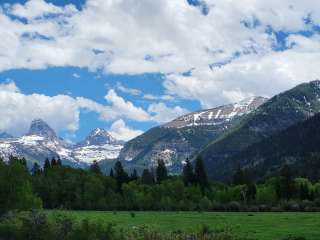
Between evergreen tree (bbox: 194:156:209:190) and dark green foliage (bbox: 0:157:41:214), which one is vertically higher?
evergreen tree (bbox: 194:156:209:190)

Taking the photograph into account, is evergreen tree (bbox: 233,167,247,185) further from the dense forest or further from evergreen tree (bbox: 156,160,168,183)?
evergreen tree (bbox: 156,160,168,183)

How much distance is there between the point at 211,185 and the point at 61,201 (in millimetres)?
45037

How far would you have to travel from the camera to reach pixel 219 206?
120250mm

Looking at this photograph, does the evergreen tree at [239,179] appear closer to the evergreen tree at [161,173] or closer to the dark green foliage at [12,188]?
the evergreen tree at [161,173]

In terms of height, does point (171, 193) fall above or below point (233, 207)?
above

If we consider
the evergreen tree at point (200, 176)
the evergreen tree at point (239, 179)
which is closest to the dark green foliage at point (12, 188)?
the evergreen tree at point (200, 176)

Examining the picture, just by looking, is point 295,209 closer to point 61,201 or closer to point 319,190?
point 319,190

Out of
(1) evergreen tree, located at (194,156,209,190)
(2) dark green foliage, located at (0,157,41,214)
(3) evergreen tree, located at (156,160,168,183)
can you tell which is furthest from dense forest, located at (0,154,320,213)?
(2) dark green foliage, located at (0,157,41,214)

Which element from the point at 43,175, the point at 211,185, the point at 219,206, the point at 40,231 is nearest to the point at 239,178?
the point at 211,185

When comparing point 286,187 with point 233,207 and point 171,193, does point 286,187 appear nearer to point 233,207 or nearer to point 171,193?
point 171,193

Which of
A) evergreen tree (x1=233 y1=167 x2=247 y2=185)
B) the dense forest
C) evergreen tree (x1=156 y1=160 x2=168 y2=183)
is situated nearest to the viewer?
the dense forest

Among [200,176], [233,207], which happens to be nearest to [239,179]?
[200,176]

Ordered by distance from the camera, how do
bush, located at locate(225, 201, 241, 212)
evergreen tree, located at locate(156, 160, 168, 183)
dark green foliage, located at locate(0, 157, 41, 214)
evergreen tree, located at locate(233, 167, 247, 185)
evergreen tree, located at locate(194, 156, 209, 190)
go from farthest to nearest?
evergreen tree, located at locate(156, 160, 168, 183), evergreen tree, located at locate(233, 167, 247, 185), evergreen tree, located at locate(194, 156, 209, 190), bush, located at locate(225, 201, 241, 212), dark green foliage, located at locate(0, 157, 41, 214)

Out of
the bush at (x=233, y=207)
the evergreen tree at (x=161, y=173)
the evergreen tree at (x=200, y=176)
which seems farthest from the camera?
the evergreen tree at (x=161, y=173)
